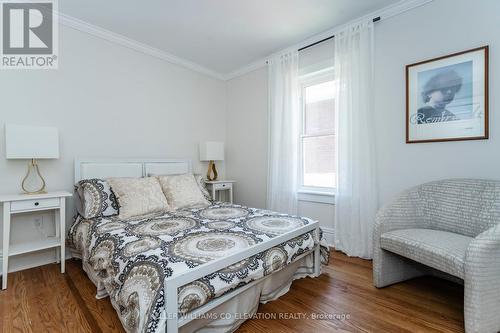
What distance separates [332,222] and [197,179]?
1.81 m

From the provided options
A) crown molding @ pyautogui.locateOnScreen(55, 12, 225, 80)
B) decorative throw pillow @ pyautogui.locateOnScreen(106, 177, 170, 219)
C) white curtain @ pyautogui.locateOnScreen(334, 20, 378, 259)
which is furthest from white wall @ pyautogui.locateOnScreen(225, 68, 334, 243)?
decorative throw pillow @ pyautogui.locateOnScreen(106, 177, 170, 219)

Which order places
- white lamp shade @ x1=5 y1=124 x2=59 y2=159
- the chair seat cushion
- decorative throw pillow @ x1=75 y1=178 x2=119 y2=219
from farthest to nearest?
decorative throw pillow @ x1=75 y1=178 x2=119 y2=219 → white lamp shade @ x1=5 y1=124 x2=59 y2=159 → the chair seat cushion

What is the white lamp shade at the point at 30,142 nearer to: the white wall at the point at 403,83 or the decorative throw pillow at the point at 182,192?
the decorative throw pillow at the point at 182,192

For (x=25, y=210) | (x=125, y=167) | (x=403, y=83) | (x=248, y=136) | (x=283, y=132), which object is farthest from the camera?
(x=248, y=136)

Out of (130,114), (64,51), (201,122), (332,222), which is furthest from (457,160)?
(64,51)

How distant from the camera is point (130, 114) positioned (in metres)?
3.02

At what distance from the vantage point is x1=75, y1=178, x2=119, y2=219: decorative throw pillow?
2221mm

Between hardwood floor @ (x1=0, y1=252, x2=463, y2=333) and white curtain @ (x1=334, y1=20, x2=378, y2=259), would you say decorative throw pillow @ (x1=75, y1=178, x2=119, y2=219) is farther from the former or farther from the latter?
white curtain @ (x1=334, y1=20, x2=378, y2=259)

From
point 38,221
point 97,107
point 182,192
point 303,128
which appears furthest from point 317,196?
point 38,221

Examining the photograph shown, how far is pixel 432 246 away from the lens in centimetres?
160

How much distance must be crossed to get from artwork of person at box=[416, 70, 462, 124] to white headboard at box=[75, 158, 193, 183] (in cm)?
298

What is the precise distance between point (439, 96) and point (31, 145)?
148 inches

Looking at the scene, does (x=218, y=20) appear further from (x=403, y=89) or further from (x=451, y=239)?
(x=451, y=239)

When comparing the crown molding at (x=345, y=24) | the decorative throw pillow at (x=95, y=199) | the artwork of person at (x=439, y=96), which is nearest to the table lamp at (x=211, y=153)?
the crown molding at (x=345, y=24)
